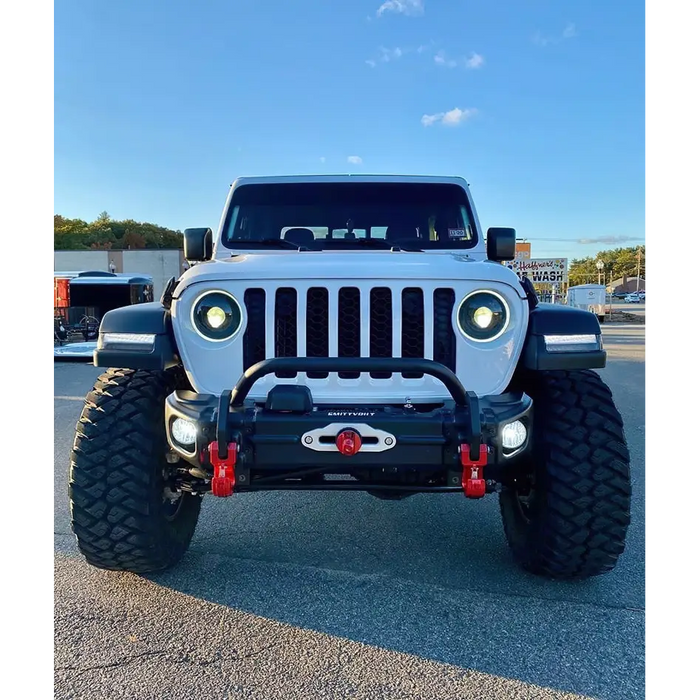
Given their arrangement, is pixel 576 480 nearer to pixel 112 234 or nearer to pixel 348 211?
pixel 348 211

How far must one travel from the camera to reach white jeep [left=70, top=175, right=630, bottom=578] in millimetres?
2295

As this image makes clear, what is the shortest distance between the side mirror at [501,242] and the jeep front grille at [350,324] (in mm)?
1245

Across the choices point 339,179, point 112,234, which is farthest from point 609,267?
point 339,179

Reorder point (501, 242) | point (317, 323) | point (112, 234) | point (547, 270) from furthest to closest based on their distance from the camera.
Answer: point (112, 234), point (547, 270), point (501, 242), point (317, 323)

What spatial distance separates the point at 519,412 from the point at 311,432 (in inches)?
33.7

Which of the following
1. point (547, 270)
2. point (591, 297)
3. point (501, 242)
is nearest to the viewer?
point (501, 242)

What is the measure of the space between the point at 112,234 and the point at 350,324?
56.6 m

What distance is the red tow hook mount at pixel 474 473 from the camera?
7.36 ft

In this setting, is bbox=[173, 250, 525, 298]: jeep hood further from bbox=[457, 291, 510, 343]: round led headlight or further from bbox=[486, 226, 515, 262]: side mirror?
bbox=[486, 226, 515, 262]: side mirror

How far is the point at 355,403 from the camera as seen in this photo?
2.49 m

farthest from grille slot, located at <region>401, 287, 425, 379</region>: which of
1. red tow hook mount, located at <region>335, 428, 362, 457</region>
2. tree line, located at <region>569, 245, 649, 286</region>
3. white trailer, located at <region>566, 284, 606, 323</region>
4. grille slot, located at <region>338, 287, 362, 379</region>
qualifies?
tree line, located at <region>569, 245, 649, 286</region>

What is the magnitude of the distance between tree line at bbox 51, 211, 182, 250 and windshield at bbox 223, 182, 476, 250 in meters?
46.0

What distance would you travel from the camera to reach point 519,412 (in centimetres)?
238
